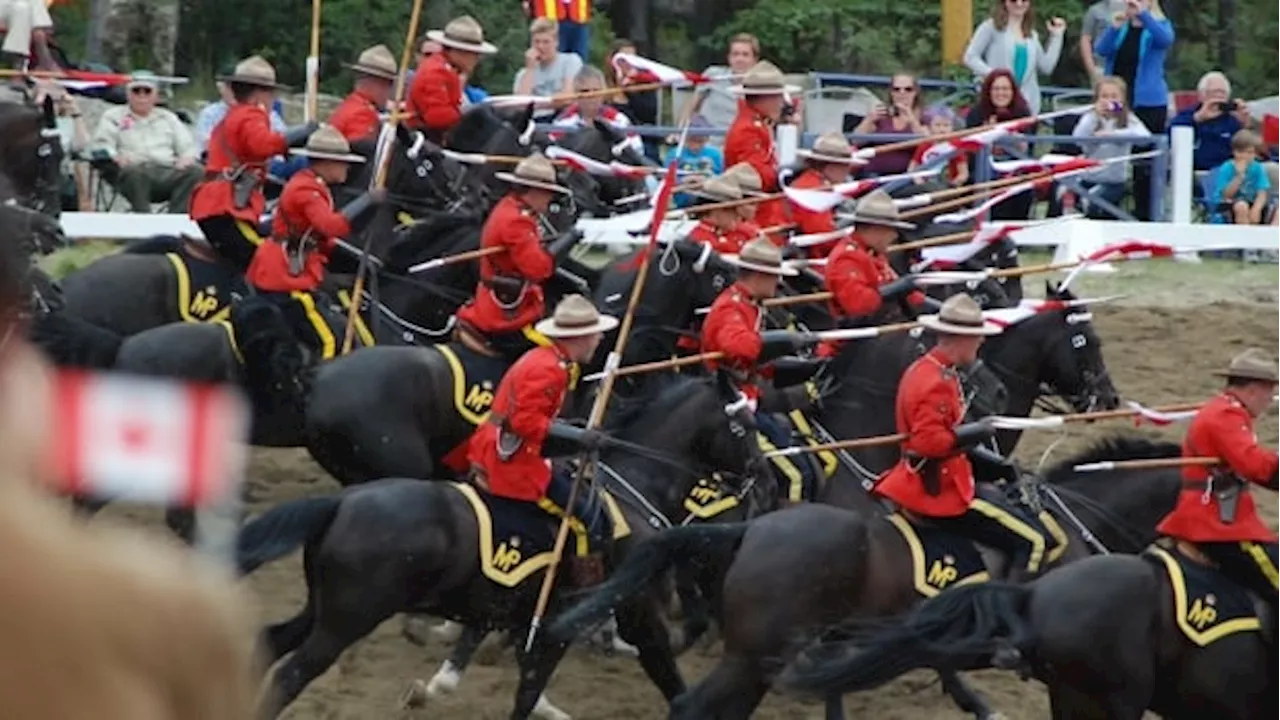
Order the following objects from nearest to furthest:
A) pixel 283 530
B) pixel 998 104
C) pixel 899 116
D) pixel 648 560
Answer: pixel 283 530
pixel 648 560
pixel 998 104
pixel 899 116

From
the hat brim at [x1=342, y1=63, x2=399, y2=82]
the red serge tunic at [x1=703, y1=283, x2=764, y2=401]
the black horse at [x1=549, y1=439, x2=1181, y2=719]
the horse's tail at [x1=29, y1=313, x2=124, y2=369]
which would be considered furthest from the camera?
the hat brim at [x1=342, y1=63, x2=399, y2=82]

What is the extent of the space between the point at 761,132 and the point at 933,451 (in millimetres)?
4858

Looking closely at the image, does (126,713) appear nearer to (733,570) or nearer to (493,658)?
(733,570)

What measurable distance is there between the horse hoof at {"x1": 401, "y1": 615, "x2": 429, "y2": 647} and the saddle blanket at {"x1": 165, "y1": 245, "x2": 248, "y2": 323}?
201cm

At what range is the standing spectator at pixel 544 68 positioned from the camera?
17.7m

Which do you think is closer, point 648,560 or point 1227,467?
point 1227,467

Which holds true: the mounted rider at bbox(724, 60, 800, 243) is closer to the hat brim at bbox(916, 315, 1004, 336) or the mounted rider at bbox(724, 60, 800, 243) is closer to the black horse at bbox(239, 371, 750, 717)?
the hat brim at bbox(916, 315, 1004, 336)

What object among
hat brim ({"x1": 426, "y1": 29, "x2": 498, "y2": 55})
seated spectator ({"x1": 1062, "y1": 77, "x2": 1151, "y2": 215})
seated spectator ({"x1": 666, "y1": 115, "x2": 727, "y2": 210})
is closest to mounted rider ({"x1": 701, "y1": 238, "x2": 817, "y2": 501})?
hat brim ({"x1": 426, "y1": 29, "x2": 498, "y2": 55})

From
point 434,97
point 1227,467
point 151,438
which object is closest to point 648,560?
point 1227,467

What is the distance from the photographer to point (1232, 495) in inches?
376

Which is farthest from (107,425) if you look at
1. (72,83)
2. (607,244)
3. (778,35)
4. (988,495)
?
(778,35)

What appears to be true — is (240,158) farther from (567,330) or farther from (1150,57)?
(1150,57)

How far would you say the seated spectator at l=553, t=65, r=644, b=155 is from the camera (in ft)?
51.7

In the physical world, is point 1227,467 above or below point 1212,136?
below
